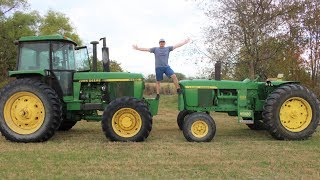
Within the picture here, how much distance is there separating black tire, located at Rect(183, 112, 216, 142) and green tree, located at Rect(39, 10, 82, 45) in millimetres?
32313

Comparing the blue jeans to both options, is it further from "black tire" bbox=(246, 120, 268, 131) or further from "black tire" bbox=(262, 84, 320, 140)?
"black tire" bbox=(246, 120, 268, 131)

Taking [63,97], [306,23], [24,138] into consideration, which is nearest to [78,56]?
[63,97]

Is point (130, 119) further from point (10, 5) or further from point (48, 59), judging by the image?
point (10, 5)

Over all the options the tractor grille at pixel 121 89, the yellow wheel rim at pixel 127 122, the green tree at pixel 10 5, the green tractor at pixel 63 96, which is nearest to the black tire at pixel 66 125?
the green tractor at pixel 63 96

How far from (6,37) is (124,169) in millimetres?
33166

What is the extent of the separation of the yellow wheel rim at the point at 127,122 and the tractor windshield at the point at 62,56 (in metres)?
1.81

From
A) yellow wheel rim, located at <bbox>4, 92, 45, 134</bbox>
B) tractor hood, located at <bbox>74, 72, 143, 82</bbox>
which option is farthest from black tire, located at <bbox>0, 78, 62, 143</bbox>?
tractor hood, located at <bbox>74, 72, 143, 82</bbox>

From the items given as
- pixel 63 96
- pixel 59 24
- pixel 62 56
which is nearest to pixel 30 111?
pixel 63 96

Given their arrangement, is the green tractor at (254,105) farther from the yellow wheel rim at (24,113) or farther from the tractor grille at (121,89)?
the yellow wheel rim at (24,113)

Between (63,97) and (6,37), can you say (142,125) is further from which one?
(6,37)

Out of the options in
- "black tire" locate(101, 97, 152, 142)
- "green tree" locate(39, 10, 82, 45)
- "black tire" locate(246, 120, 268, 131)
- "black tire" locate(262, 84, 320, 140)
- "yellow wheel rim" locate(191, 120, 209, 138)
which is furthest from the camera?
"green tree" locate(39, 10, 82, 45)

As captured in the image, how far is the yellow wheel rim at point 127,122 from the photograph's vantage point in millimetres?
9125

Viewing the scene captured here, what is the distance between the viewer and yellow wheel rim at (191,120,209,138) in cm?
925

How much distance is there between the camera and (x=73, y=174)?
6.09 m
